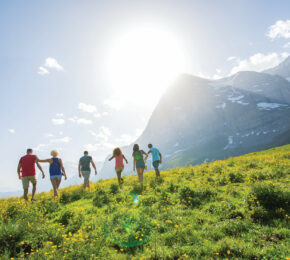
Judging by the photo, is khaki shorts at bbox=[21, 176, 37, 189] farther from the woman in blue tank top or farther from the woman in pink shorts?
the woman in pink shorts

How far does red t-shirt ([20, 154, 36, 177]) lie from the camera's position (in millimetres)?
11234

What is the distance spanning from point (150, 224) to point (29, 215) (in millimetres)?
5179

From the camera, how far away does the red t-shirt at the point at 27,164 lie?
11234 mm

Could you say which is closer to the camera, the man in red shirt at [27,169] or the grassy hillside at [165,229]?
the grassy hillside at [165,229]

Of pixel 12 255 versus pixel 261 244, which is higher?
pixel 12 255

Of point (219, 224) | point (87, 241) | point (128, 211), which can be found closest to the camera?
point (87, 241)

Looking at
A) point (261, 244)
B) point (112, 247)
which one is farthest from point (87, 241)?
point (261, 244)

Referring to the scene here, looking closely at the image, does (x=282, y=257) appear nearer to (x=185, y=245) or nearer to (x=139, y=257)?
(x=185, y=245)

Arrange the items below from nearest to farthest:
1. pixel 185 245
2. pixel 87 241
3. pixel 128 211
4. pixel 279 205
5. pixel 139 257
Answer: pixel 139 257 < pixel 185 245 < pixel 87 241 < pixel 279 205 < pixel 128 211

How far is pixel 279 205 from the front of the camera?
6715 mm

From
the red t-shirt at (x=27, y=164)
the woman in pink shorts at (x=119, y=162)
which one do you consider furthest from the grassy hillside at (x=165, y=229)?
the woman in pink shorts at (x=119, y=162)

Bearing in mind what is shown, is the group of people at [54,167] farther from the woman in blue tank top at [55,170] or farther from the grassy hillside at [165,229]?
the grassy hillside at [165,229]

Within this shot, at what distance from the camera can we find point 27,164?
1130cm

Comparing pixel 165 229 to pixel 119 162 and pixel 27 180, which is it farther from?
pixel 27 180
